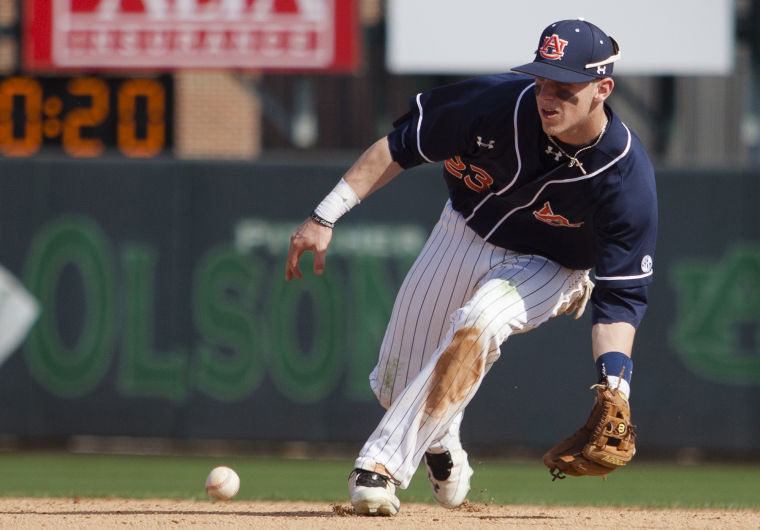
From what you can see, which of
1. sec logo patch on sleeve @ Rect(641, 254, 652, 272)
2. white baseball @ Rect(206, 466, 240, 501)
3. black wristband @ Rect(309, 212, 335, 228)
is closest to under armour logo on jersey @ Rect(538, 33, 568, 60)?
sec logo patch on sleeve @ Rect(641, 254, 652, 272)

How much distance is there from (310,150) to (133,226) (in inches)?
175

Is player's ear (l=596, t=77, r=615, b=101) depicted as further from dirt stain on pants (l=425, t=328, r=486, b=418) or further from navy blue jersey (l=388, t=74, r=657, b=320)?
dirt stain on pants (l=425, t=328, r=486, b=418)

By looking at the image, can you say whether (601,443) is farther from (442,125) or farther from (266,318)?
(266,318)

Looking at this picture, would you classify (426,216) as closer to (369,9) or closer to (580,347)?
(580,347)

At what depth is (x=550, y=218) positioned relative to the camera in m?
4.18

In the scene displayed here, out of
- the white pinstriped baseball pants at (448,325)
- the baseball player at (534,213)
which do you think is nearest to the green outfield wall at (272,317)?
the white pinstriped baseball pants at (448,325)

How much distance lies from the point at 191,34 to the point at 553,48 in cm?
587

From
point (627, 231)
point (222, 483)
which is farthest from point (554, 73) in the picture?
point (222, 483)

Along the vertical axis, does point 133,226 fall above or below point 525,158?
below

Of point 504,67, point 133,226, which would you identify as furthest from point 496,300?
point 504,67

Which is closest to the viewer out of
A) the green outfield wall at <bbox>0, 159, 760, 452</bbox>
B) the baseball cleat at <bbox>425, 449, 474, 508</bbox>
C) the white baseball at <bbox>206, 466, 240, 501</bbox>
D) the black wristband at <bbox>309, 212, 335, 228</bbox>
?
the black wristband at <bbox>309, 212, 335, 228</bbox>

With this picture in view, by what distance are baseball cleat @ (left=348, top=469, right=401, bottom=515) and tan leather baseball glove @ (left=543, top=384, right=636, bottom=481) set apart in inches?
20.1

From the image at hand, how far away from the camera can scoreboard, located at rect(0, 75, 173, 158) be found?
28.9ft

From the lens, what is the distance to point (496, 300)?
4023mm
